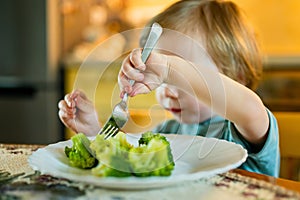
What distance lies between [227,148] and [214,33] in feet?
1.48

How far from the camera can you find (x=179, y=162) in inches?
30.6

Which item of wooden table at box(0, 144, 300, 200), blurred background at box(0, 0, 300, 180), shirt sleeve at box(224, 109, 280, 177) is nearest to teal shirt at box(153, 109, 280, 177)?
shirt sleeve at box(224, 109, 280, 177)

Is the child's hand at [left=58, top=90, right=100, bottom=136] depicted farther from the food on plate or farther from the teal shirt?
the food on plate

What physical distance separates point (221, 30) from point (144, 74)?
43 centimetres

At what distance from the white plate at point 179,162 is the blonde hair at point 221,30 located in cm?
37

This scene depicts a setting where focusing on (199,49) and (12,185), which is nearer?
(12,185)

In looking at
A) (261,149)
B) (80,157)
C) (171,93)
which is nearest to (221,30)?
(171,93)

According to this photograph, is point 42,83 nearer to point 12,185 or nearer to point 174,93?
point 174,93

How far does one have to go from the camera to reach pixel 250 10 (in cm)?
270

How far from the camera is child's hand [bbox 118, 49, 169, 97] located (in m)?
0.76

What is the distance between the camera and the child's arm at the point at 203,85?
78 centimetres

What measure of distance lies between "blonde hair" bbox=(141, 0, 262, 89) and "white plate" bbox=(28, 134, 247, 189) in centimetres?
37

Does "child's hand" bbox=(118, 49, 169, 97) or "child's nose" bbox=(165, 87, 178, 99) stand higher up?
"child's hand" bbox=(118, 49, 169, 97)

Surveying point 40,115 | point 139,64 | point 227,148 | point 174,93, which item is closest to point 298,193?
point 227,148
